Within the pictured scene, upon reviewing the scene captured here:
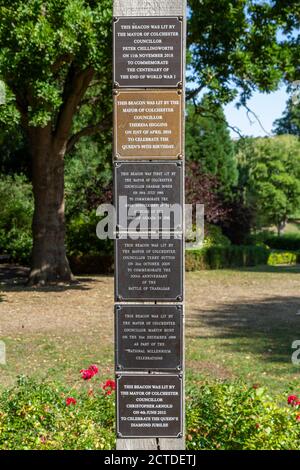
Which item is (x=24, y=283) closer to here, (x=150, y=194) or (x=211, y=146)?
(x=150, y=194)

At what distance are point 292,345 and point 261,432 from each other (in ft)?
19.4

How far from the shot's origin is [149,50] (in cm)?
412

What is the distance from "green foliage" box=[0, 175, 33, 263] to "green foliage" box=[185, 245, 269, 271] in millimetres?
6427

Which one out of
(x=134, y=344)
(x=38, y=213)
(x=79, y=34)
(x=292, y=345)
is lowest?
(x=292, y=345)

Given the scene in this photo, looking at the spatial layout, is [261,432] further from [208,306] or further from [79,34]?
[79,34]

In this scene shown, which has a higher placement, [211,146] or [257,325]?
[211,146]

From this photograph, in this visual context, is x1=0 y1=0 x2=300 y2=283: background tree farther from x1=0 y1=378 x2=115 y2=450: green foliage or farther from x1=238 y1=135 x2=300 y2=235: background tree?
x1=238 y1=135 x2=300 y2=235: background tree

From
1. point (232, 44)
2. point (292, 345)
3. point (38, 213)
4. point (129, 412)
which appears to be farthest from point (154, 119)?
point (38, 213)

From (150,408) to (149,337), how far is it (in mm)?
468

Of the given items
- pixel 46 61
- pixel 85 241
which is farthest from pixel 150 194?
pixel 85 241

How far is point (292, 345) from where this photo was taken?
998 centimetres

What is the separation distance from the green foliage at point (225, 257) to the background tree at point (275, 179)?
61.9 feet

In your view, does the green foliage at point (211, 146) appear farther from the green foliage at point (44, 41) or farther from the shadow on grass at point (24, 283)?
the green foliage at point (44, 41)

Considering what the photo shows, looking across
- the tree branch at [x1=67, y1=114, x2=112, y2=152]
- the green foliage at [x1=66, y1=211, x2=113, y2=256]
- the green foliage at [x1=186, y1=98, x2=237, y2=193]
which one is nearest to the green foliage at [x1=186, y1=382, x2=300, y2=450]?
the tree branch at [x1=67, y1=114, x2=112, y2=152]
